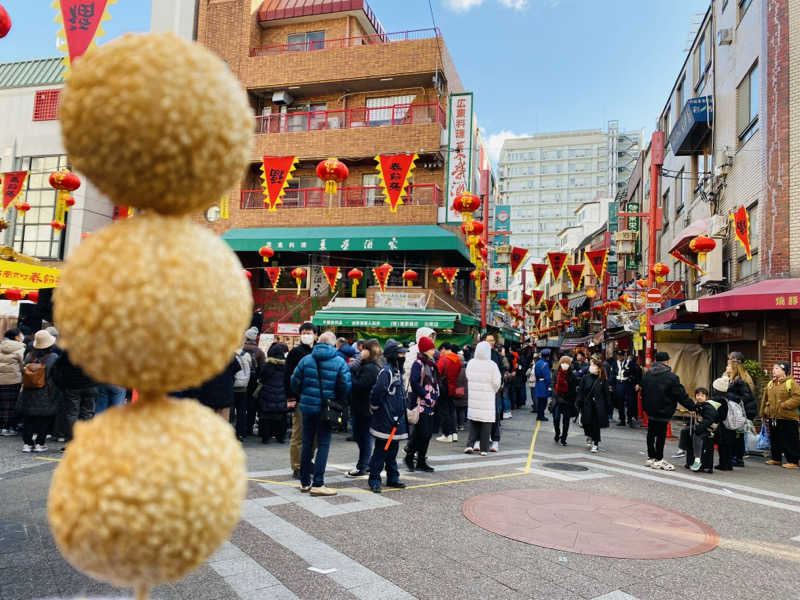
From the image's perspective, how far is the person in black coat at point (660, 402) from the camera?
870cm

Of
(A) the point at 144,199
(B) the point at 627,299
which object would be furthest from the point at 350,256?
(A) the point at 144,199

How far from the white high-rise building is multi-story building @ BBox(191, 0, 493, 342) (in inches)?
2473

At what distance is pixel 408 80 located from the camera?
21.1 meters

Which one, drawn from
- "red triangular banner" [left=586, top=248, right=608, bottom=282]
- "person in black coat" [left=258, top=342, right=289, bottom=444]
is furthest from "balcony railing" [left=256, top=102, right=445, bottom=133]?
"person in black coat" [left=258, top=342, right=289, bottom=444]

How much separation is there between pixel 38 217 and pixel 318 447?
22713 millimetres

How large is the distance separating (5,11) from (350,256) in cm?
1579

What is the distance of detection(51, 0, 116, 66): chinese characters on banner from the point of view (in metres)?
5.42

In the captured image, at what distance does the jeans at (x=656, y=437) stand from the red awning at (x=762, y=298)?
4.39 meters

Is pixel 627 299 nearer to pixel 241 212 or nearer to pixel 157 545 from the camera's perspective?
pixel 241 212

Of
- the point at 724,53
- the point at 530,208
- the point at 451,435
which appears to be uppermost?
the point at 530,208

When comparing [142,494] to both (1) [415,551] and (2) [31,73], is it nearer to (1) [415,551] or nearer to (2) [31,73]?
(1) [415,551]

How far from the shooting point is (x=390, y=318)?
17766 millimetres

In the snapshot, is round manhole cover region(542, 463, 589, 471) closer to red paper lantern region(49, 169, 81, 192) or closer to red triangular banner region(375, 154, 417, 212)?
red triangular banner region(375, 154, 417, 212)

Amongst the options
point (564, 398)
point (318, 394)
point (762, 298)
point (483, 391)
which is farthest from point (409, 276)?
point (318, 394)
